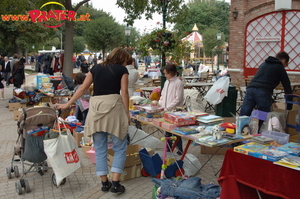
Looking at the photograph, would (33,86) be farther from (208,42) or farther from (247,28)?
(208,42)

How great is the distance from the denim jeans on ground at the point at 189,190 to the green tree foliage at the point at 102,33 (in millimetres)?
31085

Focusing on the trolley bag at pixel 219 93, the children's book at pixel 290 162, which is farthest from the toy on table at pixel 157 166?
the trolley bag at pixel 219 93

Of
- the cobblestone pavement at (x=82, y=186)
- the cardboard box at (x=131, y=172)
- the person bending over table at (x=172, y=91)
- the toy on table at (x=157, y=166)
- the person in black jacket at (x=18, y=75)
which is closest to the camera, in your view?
the cobblestone pavement at (x=82, y=186)

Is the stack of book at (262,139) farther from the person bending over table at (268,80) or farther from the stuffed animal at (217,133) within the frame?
the person bending over table at (268,80)

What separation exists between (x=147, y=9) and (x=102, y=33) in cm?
1934

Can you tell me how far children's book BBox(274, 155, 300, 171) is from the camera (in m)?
2.89

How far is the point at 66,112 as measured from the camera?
366 inches

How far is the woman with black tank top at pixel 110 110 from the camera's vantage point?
421cm

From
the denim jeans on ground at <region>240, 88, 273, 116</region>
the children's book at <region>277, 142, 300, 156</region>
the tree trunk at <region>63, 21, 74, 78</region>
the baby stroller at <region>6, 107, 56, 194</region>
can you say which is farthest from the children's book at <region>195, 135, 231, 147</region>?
the tree trunk at <region>63, 21, 74, 78</region>

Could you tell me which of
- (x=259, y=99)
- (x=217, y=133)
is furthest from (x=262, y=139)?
(x=259, y=99)

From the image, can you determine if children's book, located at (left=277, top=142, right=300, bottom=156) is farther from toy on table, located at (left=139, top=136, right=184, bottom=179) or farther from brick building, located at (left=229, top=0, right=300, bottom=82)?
brick building, located at (left=229, top=0, right=300, bottom=82)

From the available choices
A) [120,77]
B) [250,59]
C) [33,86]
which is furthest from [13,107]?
[250,59]

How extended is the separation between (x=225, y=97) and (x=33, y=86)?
23.1ft

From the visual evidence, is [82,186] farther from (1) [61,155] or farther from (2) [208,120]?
(2) [208,120]
